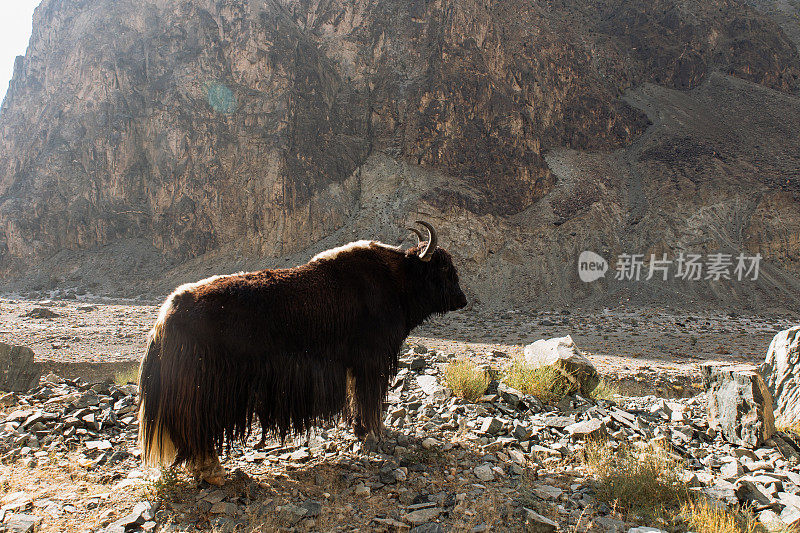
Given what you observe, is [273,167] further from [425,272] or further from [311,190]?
[425,272]

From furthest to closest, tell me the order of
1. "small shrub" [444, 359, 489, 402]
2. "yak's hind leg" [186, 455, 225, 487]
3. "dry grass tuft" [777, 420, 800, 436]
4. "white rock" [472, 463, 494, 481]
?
"small shrub" [444, 359, 489, 402]
"dry grass tuft" [777, 420, 800, 436]
"white rock" [472, 463, 494, 481]
"yak's hind leg" [186, 455, 225, 487]

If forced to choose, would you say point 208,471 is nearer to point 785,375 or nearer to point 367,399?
point 367,399

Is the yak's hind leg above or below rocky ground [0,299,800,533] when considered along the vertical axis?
above

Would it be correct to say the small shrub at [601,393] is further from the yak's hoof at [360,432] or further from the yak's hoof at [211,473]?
the yak's hoof at [211,473]

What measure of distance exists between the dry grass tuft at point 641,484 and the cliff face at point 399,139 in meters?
16.3

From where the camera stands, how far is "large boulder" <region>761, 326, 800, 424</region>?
5004mm

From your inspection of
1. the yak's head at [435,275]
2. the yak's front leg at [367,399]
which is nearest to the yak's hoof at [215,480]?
the yak's front leg at [367,399]

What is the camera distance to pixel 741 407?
4500 mm

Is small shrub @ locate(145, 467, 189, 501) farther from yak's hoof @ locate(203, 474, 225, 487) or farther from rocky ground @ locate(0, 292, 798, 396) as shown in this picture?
rocky ground @ locate(0, 292, 798, 396)

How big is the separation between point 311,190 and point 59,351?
1618cm

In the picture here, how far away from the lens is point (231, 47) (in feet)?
87.6

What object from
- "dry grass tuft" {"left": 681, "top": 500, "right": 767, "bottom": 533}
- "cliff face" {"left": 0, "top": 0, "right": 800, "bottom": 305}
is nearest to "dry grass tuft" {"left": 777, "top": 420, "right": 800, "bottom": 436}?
"dry grass tuft" {"left": 681, "top": 500, "right": 767, "bottom": 533}

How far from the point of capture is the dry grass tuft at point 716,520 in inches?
111

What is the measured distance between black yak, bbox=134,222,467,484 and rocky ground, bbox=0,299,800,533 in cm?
33
